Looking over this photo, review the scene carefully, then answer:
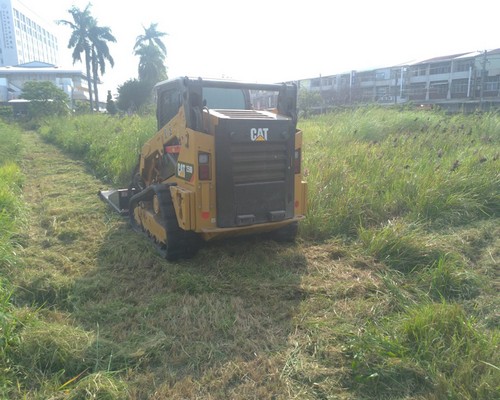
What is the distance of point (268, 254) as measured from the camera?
4.63 metres

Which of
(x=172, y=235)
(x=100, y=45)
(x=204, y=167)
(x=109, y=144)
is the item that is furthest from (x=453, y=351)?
(x=100, y=45)

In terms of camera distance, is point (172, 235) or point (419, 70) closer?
point (172, 235)

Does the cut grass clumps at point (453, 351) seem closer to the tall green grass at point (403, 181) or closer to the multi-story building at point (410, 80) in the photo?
the tall green grass at point (403, 181)

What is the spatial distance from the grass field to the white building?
9225 cm

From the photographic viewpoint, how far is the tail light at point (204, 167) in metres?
3.95

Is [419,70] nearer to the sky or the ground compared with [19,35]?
nearer to the ground

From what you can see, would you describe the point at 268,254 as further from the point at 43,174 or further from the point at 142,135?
the point at 43,174

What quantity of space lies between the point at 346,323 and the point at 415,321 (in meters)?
0.54

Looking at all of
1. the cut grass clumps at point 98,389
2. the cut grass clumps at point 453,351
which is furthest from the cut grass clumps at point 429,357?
the cut grass clumps at point 98,389

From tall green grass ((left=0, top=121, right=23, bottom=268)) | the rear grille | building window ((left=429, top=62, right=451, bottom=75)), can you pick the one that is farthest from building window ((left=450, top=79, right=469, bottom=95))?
tall green grass ((left=0, top=121, right=23, bottom=268))

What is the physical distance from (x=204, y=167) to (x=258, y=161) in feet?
1.80

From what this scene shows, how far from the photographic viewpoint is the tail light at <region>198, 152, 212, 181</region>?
3945mm

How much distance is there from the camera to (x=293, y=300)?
12.0ft

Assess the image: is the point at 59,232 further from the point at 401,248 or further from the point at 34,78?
the point at 34,78
